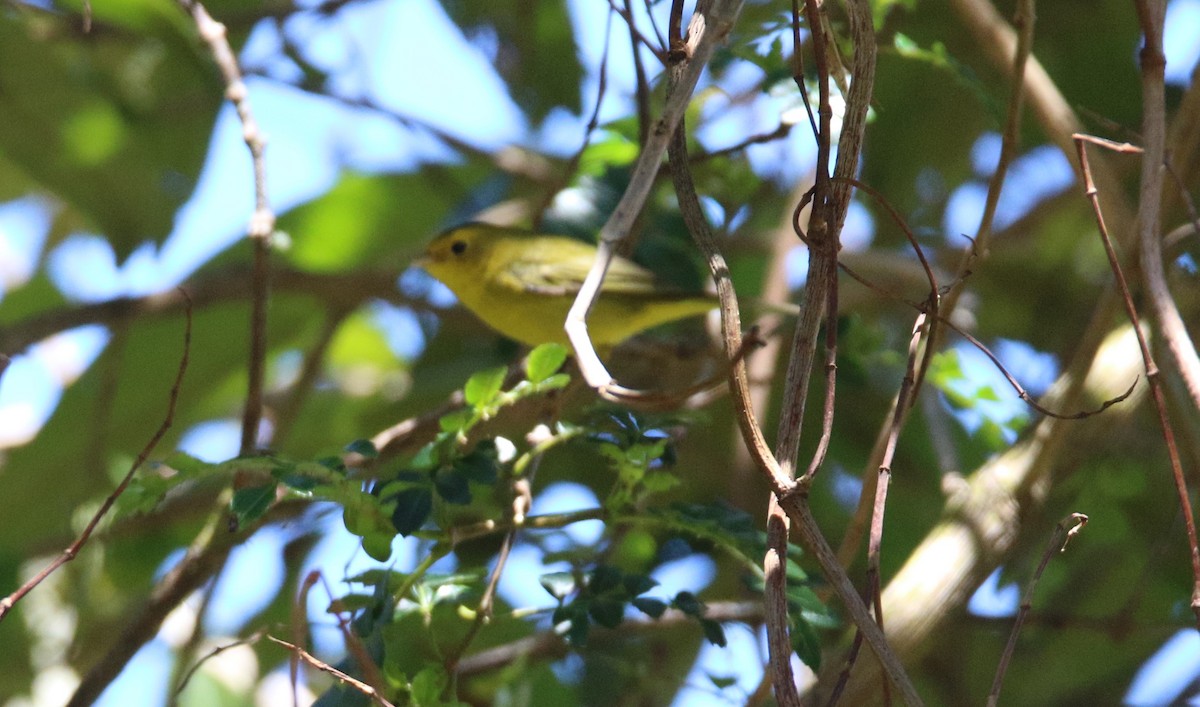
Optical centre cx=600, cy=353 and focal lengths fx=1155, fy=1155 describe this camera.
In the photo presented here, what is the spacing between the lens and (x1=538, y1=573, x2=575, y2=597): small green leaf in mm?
1490

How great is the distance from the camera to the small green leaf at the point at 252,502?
1.25 metres

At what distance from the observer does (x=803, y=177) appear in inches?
118

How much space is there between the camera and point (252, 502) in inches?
50.0

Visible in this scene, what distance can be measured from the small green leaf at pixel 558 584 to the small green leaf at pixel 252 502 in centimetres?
39

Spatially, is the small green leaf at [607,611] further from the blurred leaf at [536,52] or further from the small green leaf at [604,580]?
the blurred leaf at [536,52]

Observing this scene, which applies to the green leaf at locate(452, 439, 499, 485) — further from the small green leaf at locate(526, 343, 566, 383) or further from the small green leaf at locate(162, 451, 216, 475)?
the small green leaf at locate(162, 451, 216, 475)

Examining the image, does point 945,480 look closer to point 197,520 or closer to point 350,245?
point 197,520

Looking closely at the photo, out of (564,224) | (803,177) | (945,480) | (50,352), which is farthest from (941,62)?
(50,352)

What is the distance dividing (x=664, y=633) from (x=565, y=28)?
160 centimetres

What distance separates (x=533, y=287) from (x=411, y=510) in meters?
1.76

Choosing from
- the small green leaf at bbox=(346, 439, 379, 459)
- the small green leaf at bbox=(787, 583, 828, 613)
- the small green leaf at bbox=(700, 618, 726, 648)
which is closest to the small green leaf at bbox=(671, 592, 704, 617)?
the small green leaf at bbox=(700, 618, 726, 648)

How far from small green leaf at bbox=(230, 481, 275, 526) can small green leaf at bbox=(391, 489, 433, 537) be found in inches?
5.5

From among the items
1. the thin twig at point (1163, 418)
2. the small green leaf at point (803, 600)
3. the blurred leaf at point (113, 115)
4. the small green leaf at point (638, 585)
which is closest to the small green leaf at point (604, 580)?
the small green leaf at point (638, 585)

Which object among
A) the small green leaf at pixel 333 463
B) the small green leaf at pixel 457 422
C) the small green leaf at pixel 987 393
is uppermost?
the small green leaf at pixel 987 393
